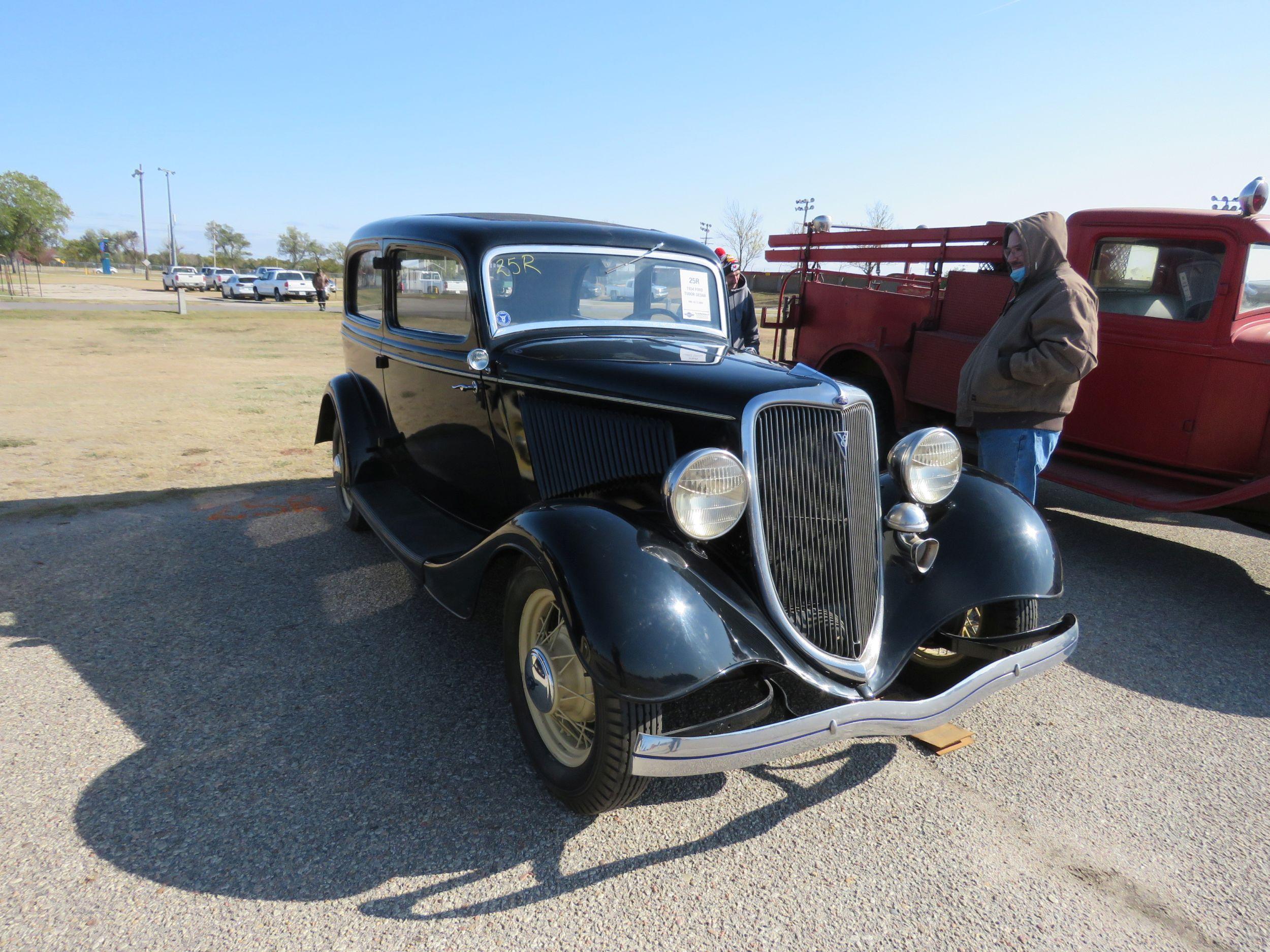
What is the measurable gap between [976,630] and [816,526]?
1.08m

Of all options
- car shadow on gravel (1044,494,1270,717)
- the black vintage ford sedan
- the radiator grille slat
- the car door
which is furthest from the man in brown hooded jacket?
the car door

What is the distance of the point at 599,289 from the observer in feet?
11.6

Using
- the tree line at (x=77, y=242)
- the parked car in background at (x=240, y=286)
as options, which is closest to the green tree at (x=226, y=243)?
the tree line at (x=77, y=242)

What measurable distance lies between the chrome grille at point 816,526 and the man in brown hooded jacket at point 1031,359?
1697mm

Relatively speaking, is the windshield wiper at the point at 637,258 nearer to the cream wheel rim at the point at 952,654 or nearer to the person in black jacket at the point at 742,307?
the cream wheel rim at the point at 952,654

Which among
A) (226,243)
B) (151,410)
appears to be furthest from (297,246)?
(151,410)

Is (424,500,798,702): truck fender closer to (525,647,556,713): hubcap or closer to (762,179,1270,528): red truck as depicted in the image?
(525,647,556,713): hubcap

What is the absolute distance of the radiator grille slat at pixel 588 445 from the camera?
8.64ft

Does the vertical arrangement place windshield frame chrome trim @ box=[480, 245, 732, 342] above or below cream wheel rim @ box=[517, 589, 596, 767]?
above

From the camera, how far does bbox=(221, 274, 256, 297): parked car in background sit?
3506cm

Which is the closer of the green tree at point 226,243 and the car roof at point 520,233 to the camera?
the car roof at point 520,233

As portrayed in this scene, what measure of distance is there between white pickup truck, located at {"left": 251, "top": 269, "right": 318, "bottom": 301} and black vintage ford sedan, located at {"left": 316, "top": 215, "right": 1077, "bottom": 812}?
3304 cm

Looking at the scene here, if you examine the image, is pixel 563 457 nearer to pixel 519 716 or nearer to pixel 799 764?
pixel 519 716

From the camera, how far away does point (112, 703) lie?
279 centimetres
